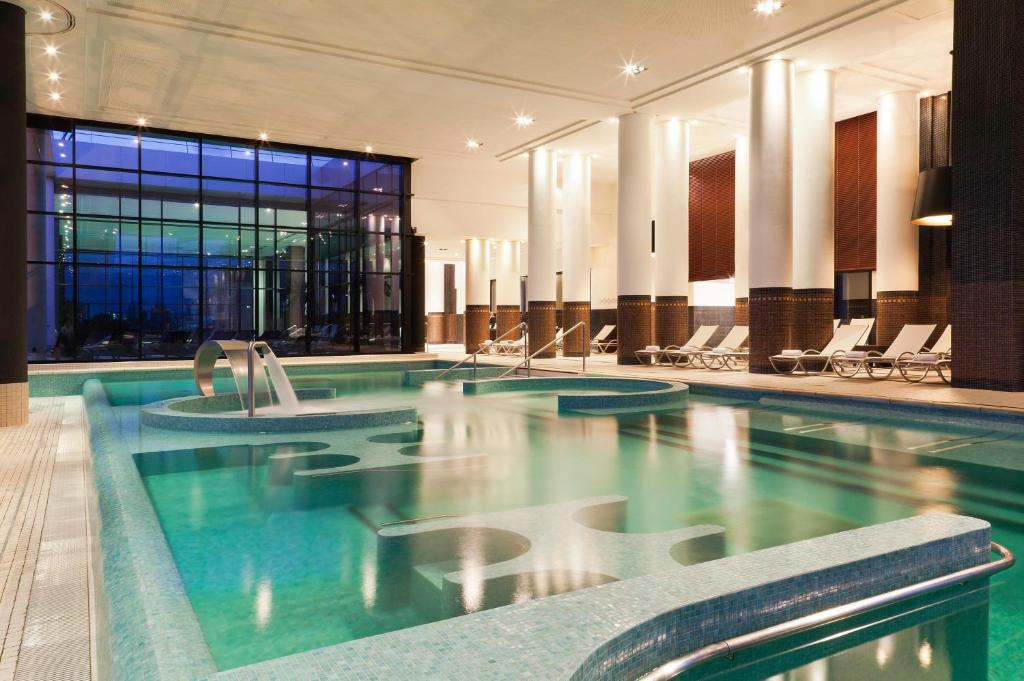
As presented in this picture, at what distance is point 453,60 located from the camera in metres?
11.5

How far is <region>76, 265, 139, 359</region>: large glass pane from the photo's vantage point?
1515 cm

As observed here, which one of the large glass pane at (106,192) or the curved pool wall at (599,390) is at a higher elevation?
the large glass pane at (106,192)

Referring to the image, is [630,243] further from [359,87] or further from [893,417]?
[893,417]

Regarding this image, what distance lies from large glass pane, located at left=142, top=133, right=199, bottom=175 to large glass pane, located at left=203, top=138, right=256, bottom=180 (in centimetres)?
24

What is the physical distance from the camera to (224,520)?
3.90m

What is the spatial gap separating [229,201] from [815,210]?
12172 millimetres

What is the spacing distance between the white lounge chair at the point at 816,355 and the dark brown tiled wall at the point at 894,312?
292cm

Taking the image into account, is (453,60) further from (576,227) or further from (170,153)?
(170,153)

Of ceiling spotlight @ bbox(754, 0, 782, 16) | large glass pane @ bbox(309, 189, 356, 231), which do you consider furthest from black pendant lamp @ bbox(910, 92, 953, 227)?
large glass pane @ bbox(309, 189, 356, 231)

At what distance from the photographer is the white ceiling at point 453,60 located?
9.73 m

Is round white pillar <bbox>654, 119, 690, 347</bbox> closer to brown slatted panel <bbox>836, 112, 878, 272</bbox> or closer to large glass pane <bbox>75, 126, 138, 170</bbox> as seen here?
brown slatted panel <bbox>836, 112, 878, 272</bbox>

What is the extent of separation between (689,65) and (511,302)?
41.6 feet

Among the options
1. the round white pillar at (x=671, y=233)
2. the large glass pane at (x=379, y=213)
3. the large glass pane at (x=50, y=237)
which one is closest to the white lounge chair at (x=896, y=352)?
the round white pillar at (x=671, y=233)

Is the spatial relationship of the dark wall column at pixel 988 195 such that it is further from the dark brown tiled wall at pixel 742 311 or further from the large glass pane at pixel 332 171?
the large glass pane at pixel 332 171
